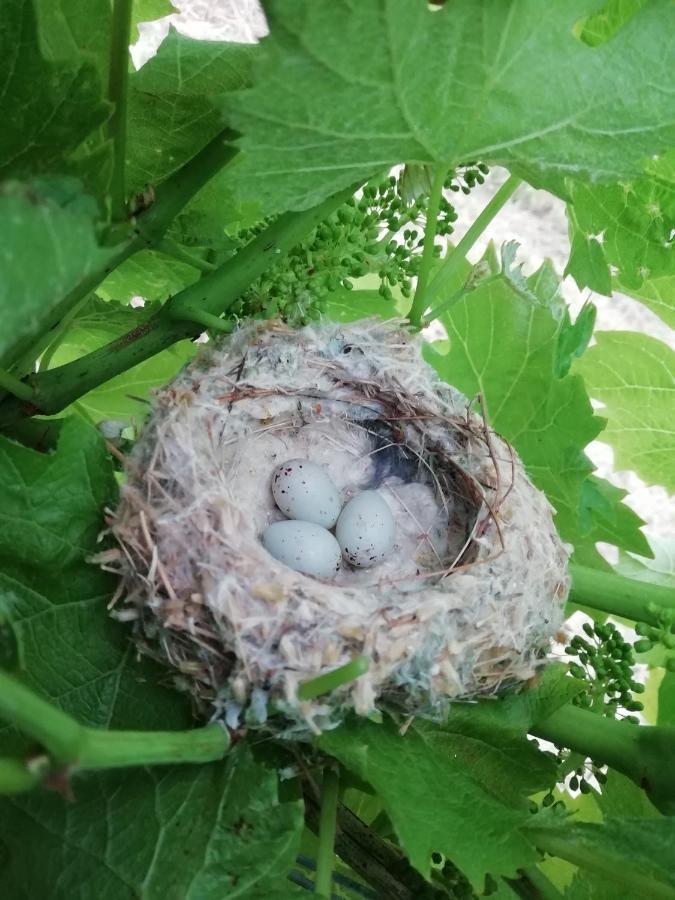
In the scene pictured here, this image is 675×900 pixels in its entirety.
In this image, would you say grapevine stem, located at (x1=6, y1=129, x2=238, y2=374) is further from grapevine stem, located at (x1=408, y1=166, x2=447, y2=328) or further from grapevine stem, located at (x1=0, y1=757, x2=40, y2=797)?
grapevine stem, located at (x1=0, y1=757, x2=40, y2=797)

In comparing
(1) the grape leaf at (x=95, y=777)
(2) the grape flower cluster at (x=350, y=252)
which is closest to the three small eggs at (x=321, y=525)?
(2) the grape flower cluster at (x=350, y=252)

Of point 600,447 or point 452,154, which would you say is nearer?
point 452,154

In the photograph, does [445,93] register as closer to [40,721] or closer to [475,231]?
[475,231]

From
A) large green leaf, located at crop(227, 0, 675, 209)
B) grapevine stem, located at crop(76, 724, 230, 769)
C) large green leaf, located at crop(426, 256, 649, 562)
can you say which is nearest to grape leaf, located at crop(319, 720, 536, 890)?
grapevine stem, located at crop(76, 724, 230, 769)

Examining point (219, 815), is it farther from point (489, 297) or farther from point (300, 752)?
point (489, 297)

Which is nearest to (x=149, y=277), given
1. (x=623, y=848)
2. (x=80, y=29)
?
(x=80, y=29)

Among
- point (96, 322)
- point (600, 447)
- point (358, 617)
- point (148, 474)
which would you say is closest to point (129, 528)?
point (148, 474)

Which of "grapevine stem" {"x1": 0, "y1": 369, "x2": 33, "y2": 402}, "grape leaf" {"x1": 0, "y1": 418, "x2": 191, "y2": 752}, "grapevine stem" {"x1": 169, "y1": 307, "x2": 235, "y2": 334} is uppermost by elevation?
"grapevine stem" {"x1": 169, "y1": 307, "x2": 235, "y2": 334}
